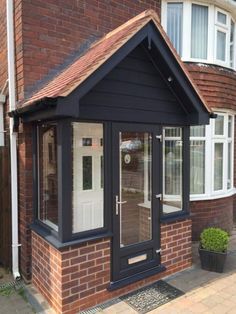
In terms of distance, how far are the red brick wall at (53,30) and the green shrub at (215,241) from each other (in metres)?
3.60

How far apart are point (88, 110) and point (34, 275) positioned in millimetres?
2527

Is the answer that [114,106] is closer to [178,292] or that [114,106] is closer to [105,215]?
[105,215]

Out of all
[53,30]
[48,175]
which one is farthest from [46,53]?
[48,175]

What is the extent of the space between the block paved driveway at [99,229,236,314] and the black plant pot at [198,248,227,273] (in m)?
0.08

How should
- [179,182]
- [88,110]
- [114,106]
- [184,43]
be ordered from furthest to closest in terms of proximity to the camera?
[184,43], [179,182], [114,106], [88,110]

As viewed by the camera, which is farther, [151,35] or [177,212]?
[177,212]

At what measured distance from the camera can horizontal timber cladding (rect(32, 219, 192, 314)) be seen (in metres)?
3.48

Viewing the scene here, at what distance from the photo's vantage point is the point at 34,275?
4234 mm

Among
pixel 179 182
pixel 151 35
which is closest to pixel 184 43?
pixel 151 35

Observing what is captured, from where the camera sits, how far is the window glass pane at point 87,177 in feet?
12.5

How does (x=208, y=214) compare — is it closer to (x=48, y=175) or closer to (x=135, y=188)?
(x=135, y=188)

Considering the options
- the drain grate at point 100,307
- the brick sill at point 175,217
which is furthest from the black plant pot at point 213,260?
the drain grate at point 100,307

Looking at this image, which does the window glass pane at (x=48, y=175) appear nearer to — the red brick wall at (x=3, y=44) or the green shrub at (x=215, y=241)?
the red brick wall at (x=3, y=44)

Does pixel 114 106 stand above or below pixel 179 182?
above
